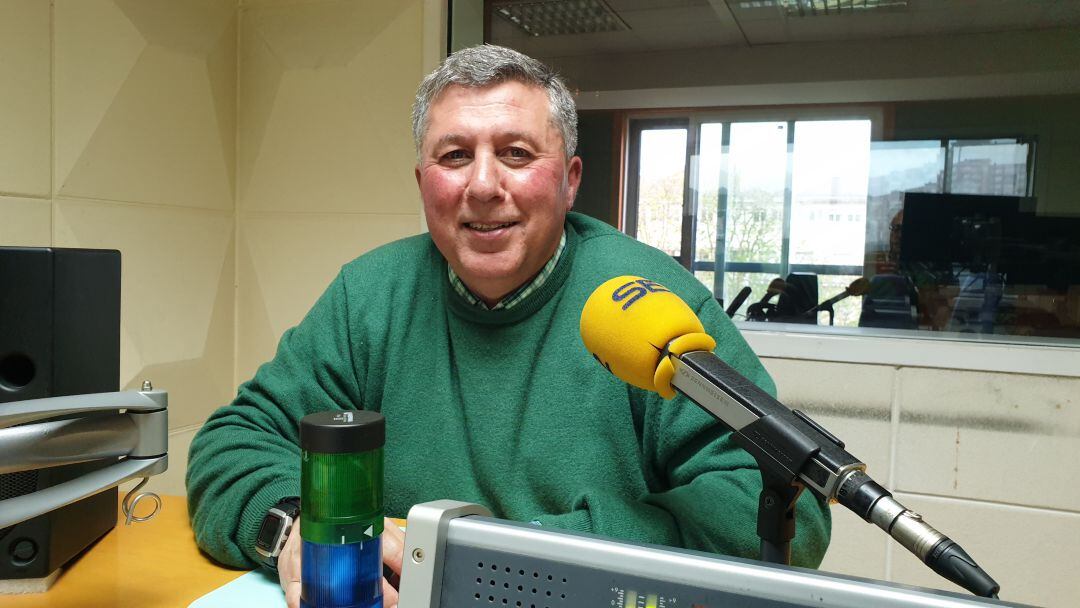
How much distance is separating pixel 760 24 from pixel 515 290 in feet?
4.11

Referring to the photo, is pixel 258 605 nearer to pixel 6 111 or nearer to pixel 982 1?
pixel 6 111

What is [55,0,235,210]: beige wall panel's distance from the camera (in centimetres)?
194

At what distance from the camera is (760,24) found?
7.07ft

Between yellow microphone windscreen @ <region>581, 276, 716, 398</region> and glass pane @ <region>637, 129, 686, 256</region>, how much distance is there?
141 cm

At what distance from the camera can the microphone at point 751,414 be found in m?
0.56

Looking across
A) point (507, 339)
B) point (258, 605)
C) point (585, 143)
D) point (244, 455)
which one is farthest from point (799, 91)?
point (258, 605)

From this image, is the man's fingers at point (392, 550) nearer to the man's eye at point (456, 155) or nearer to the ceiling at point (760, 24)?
the man's eye at point (456, 155)

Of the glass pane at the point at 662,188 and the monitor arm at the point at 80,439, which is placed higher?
the glass pane at the point at 662,188

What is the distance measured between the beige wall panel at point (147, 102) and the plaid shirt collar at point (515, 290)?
1.18 metres

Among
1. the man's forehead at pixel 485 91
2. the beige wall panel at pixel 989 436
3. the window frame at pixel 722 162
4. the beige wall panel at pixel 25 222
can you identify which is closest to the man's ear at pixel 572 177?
the man's forehead at pixel 485 91

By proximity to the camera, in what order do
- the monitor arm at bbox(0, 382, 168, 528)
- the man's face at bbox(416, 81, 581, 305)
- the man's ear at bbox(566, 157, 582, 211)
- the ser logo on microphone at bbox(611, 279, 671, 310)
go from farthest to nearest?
1. the man's ear at bbox(566, 157, 582, 211)
2. the man's face at bbox(416, 81, 581, 305)
3. the ser logo on microphone at bbox(611, 279, 671, 310)
4. the monitor arm at bbox(0, 382, 168, 528)

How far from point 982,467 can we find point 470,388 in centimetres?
145

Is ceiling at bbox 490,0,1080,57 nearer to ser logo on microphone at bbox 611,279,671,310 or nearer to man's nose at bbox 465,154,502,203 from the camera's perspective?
man's nose at bbox 465,154,502,203

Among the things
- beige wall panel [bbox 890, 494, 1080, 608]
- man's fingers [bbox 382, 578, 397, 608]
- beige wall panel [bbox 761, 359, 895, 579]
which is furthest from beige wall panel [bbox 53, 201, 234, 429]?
beige wall panel [bbox 890, 494, 1080, 608]
